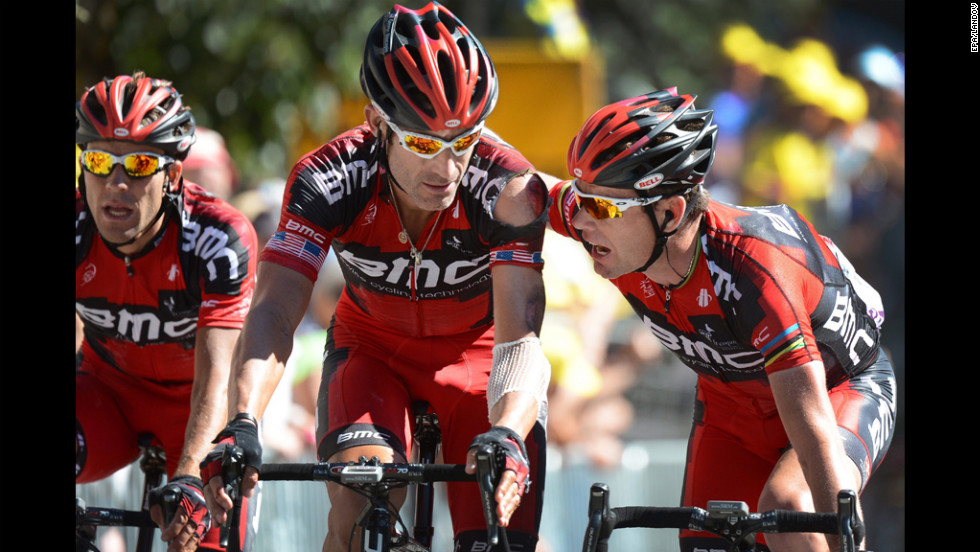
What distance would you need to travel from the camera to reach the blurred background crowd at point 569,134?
30.2ft

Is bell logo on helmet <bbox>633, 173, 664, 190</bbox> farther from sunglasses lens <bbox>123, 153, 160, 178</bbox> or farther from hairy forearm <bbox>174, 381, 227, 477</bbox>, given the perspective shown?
sunglasses lens <bbox>123, 153, 160, 178</bbox>

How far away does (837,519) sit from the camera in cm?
364

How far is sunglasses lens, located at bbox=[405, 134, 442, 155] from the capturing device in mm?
4441

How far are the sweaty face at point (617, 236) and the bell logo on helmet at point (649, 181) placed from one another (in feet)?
0.25

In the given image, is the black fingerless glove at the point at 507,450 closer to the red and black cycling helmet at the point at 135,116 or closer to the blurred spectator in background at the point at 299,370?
the red and black cycling helmet at the point at 135,116

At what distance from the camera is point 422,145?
4.45 meters

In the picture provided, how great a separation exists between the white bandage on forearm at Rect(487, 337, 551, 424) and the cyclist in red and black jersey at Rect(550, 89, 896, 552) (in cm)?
52

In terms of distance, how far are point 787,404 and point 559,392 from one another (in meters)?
4.99

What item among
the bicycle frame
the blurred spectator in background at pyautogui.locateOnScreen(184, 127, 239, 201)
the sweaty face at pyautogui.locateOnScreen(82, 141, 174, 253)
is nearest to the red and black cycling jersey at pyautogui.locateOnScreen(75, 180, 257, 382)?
the sweaty face at pyautogui.locateOnScreen(82, 141, 174, 253)

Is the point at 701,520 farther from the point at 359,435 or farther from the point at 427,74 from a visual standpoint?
the point at 427,74

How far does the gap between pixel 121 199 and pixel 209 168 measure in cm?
295

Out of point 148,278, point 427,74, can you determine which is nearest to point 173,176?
point 148,278
